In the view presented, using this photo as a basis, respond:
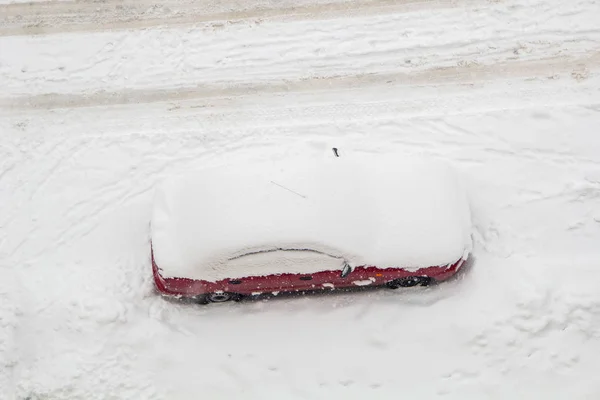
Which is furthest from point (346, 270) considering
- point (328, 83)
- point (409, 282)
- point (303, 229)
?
point (328, 83)

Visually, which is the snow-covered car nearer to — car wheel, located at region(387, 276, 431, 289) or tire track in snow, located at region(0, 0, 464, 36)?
car wheel, located at region(387, 276, 431, 289)

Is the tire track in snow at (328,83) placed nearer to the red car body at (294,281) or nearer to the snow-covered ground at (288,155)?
the snow-covered ground at (288,155)

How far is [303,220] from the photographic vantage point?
23.0ft

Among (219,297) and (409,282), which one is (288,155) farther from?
(409,282)

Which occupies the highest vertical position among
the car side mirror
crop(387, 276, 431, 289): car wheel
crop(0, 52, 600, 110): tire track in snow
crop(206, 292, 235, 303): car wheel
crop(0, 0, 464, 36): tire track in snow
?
crop(0, 0, 464, 36): tire track in snow

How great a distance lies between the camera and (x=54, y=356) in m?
7.41

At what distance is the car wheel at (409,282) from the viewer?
755 centimetres

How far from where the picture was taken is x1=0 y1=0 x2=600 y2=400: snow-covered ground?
734 cm

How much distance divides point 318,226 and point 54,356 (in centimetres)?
386

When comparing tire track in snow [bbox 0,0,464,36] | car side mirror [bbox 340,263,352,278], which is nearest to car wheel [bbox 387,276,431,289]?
car side mirror [bbox 340,263,352,278]

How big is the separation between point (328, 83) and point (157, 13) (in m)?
3.35

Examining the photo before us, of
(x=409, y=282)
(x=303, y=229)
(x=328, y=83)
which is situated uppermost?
(x=328, y=83)

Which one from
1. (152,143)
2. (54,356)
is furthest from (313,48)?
(54,356)

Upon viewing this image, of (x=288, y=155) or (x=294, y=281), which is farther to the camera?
(x=288, y=155)
